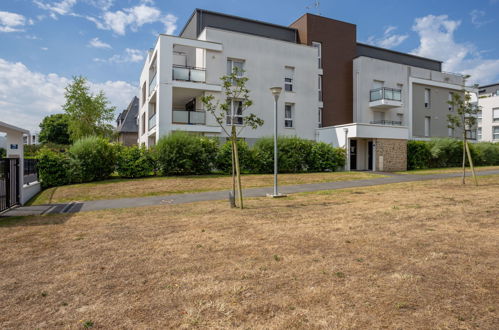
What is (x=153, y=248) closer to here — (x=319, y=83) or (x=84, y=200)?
(x=84, y=200)

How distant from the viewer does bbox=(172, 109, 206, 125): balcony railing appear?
2164 cm

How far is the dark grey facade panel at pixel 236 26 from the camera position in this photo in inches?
992

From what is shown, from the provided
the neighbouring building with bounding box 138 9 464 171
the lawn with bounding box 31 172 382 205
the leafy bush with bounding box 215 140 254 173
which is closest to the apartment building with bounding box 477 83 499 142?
the neighbouring building with bounding box 138 9 464 171

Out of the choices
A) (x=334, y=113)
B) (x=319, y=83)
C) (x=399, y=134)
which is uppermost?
(x=319, y=83)

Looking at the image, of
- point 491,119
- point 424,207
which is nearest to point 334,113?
point 424,207

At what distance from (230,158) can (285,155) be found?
3.53m

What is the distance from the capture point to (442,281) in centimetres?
379

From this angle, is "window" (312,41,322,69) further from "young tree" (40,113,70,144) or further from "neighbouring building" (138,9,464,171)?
"young tree" (40,113,70,144)

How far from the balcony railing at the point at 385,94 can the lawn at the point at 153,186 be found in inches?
548

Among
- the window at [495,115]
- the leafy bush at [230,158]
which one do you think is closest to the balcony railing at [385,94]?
the leafy bush at [230,158]

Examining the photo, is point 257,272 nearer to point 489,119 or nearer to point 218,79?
point 218,79

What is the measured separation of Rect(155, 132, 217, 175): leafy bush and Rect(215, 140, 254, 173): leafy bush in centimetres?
52

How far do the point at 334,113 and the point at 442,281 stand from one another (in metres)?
26.6

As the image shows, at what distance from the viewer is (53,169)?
1512cm
